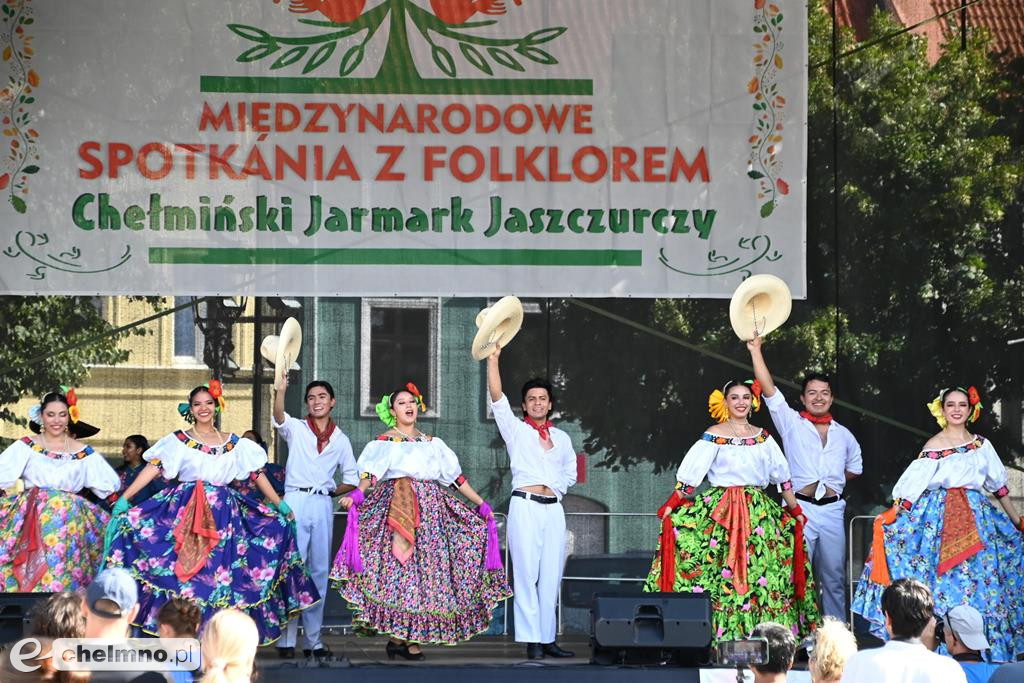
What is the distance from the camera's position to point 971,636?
5.77m

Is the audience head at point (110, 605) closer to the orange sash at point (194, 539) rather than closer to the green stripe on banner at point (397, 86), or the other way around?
the orange sash at point (194, 539)

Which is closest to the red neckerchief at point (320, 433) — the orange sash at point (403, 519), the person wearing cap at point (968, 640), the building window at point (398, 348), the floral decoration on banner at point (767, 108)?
the orange sash at point (403, 519)

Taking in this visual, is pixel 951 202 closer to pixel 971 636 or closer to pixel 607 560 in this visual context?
pixel 607 560

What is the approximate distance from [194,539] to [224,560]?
17cm

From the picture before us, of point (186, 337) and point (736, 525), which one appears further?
point (186, 337)

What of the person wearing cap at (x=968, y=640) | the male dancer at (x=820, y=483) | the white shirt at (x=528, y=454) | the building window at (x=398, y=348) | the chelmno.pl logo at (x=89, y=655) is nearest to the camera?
the chelmno.pl logo at (x=89, y=655)

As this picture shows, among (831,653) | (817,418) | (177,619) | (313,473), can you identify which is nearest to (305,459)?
(313,473)

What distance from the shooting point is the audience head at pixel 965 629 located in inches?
226

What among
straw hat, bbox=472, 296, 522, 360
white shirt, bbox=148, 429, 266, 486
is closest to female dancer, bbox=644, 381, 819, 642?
straw hat, bbox=472, 296, 522, 360

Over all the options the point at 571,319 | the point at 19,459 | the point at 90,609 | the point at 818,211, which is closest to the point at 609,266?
the point at 571,319

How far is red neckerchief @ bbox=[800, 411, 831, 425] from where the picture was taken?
26.8 ft

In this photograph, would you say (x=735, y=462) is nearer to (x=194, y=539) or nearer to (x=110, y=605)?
(x=194, y=539)

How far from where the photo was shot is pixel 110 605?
11.9 feet

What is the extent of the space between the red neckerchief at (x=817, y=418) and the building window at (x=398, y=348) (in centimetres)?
205
